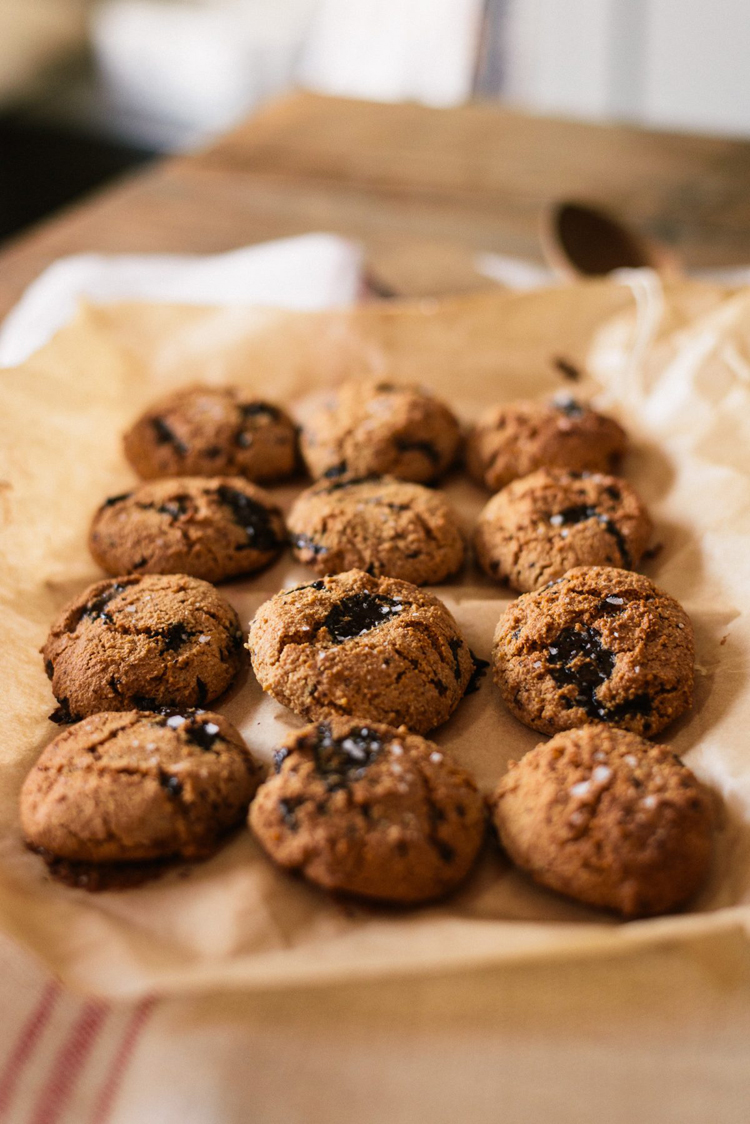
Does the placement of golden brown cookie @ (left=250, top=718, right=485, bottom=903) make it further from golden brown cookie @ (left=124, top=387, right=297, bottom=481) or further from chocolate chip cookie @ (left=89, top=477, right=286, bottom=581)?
golden brown cookie @ (left=124, top=387, right=297, bottom=481)

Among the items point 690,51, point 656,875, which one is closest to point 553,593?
point 656,875

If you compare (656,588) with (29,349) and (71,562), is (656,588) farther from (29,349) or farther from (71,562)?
Result: (29,349)

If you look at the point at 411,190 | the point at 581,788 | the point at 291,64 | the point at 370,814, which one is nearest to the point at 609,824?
the point at 581,788

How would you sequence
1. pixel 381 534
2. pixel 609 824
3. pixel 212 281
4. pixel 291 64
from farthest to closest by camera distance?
1. pixel 291 64
2. pixel 212 281
3. pixel 381 534
4. pixel 609 824

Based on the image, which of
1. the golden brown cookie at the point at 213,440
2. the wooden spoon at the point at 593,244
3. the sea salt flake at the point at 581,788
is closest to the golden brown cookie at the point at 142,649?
the golden brown cookie at the point at 213,440

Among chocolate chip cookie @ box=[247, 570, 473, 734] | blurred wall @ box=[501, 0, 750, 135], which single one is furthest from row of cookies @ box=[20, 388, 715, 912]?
blurred wall @ box=[501, 0, 750, 135]

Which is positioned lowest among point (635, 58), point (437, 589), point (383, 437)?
point (437, 589)

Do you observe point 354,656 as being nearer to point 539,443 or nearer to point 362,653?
point 362,653

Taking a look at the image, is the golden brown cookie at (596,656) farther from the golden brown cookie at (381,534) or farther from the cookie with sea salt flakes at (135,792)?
the cookie with sea salt flakes at (135,792)
